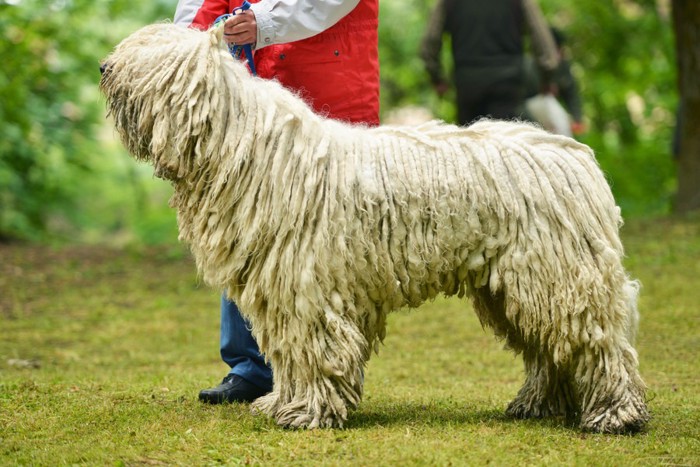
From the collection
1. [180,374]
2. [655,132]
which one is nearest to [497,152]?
[180,374]

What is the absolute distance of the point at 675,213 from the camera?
1197cm

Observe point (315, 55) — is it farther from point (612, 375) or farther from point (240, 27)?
point (612, 375)

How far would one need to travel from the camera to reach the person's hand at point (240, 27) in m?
4.86

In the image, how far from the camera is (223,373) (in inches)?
266

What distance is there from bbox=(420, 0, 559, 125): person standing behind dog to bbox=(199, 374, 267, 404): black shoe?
5284mm

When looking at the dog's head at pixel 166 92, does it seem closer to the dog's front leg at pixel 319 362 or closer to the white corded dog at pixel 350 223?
the white corded dog at pixel 350 223

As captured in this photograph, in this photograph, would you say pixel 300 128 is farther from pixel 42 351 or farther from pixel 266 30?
pixel 42 351

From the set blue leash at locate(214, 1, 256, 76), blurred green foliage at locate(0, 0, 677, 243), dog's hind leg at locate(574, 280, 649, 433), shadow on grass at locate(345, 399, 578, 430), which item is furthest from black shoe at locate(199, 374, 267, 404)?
blurred green foliage at locate(0, 0, 677, 243)

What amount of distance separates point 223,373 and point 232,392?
1368mm

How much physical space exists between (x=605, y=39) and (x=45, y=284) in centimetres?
1220

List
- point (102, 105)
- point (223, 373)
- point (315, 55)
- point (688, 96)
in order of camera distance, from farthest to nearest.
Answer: point (102, 105) → point (688, 96) → point (223, 373) → point (315, 55)

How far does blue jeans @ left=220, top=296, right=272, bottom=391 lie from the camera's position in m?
5.50

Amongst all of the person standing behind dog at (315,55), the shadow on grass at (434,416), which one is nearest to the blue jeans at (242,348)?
the person standing behind dog at (315,55)

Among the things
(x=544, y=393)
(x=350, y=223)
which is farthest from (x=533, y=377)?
(x=350, y=223)
